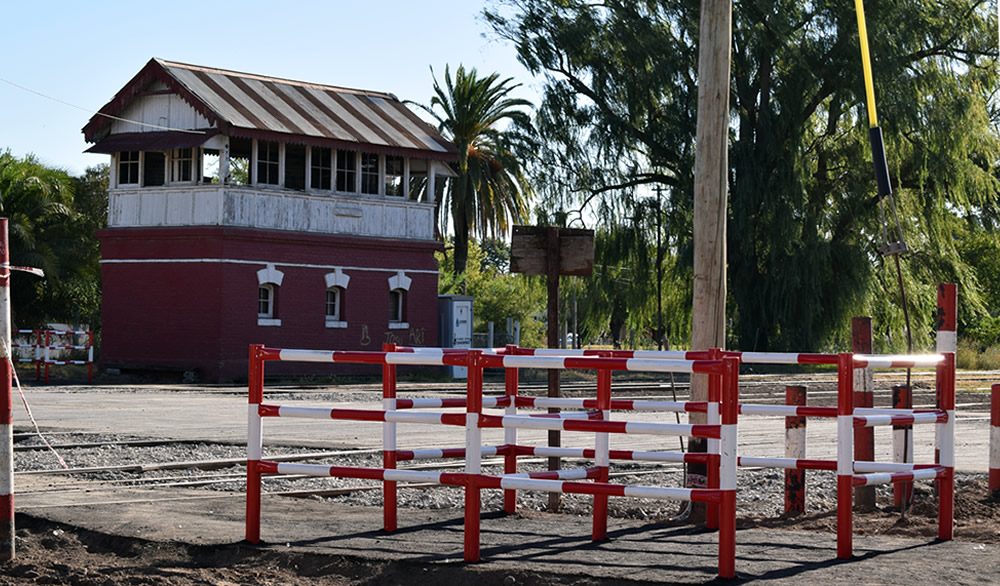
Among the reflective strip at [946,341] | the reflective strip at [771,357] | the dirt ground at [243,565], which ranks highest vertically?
the reflective strip at [946,341]

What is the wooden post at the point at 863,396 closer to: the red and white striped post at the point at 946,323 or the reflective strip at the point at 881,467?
the red and white striped post at the point at 946,323

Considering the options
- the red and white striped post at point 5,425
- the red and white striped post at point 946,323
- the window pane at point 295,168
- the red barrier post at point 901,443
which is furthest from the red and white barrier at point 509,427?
the window pane at point 295,168

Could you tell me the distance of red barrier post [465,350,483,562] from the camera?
7.49m

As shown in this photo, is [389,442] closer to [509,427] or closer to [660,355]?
[509,427]

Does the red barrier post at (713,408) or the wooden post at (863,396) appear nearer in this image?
the red barrier post at (713,408)

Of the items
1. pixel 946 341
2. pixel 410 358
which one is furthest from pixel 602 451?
pixel 946 341

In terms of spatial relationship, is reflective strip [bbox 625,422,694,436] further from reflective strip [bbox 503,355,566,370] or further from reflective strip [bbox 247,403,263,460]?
reflective strip [bbox 247,403,263,460]

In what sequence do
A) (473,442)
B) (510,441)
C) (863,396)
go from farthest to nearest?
1. (863,396)
2. (510,441)
3. (473,442)

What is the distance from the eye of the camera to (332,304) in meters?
40.3

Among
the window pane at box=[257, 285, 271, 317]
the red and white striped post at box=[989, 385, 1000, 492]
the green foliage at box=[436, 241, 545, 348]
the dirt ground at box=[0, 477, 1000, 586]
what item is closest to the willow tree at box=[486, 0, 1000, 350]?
the window pane at box=[257, 285, 271, 317]

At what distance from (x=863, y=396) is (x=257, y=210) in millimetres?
29550

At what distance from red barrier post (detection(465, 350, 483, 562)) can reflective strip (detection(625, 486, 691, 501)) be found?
919 mm

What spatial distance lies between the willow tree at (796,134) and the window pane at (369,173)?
18.2 feet

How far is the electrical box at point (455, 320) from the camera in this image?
43.4m
